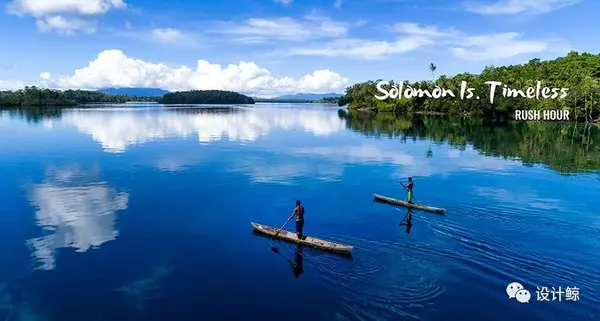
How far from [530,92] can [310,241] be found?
13569 cm

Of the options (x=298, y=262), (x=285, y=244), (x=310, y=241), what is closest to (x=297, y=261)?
(x=298, y=262)

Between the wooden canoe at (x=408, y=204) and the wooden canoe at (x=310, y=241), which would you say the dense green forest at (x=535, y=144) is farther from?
the wooden canoe at (x=310, y=241)

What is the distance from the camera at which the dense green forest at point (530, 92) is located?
410ft

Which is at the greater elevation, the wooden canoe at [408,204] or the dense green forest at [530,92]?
the dense green forest at [530,92]

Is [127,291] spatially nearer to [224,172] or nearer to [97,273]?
[97,273]


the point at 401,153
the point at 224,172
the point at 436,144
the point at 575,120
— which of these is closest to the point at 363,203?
the point at 224,172

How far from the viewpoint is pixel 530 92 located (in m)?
137

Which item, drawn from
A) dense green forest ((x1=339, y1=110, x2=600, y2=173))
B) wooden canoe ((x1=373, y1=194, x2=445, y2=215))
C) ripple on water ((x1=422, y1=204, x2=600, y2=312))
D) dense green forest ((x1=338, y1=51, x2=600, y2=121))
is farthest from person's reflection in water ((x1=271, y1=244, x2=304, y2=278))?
dense green forest ((x1=338, y1=51, x2=600, y2=121))

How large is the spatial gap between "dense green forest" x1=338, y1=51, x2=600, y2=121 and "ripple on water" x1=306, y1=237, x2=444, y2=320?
294 ft

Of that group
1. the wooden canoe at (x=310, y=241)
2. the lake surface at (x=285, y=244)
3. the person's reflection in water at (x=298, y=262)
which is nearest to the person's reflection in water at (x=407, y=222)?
the lake surface at (x=285, y=244)

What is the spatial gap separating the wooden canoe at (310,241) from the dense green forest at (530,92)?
293ft

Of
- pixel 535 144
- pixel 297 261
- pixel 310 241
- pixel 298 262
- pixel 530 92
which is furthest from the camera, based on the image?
pixel 530 92

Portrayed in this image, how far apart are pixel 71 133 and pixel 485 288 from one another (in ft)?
304

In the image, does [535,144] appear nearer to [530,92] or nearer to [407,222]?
[407,222]
